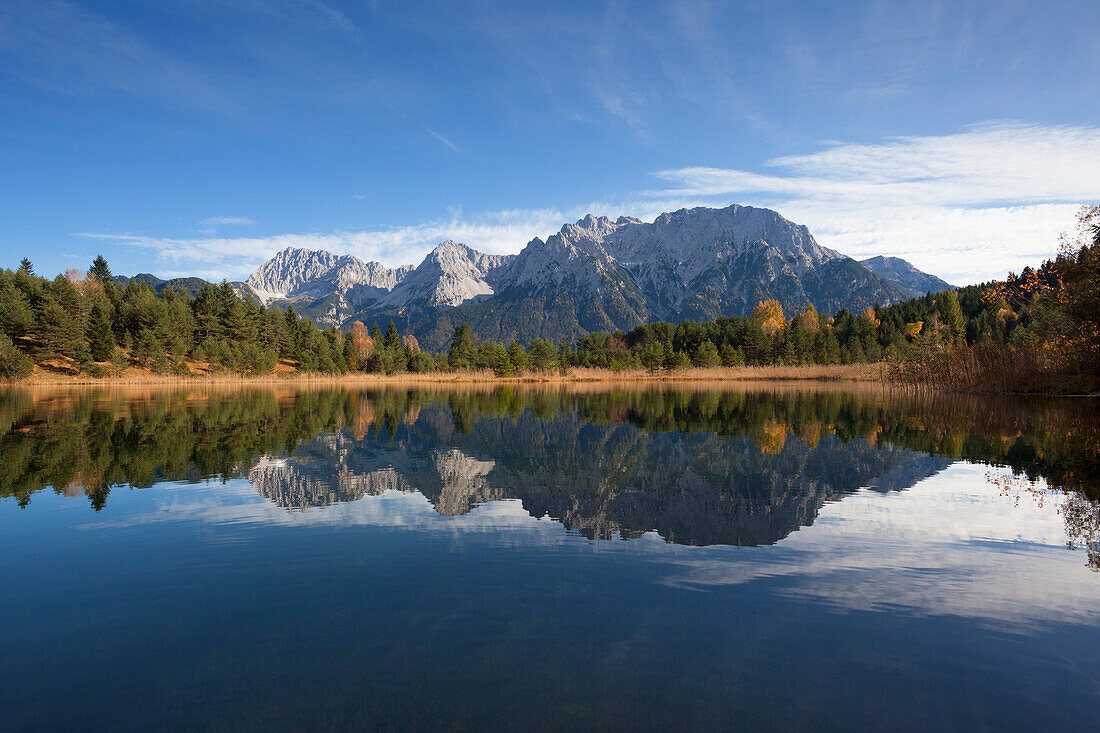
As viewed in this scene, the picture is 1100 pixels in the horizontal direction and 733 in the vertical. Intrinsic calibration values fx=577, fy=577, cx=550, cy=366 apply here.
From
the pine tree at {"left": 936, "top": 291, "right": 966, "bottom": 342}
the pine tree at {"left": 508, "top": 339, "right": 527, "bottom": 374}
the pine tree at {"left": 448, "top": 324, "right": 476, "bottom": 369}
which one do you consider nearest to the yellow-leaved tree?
the pine tree at {"left": 936, "top": 291, "right": 966, "bottom": 342}

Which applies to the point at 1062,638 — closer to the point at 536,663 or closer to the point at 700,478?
the point at 536,663

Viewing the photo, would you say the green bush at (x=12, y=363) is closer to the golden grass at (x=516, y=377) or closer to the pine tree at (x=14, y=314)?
the golden grass at (x=516, y=377)

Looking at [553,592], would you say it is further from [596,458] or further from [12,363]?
[12,363]

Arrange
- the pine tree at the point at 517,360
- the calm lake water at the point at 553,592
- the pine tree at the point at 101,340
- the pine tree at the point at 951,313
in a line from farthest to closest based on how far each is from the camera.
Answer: the pine tree at the point at 951,313
the pine tree at the point at 517,360
the pine tree at the point at 101,340
the calm lake water at the point at 553,592

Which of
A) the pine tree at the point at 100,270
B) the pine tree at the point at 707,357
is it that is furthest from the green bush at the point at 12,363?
the pine tree at the point at 707,357

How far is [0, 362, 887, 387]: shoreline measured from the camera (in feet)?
244

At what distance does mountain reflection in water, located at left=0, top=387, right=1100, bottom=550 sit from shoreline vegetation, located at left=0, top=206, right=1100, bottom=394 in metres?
23.2

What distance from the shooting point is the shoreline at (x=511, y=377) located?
7425 centimetres

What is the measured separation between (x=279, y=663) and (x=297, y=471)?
1079 cm

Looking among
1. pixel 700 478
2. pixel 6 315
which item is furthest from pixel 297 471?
pixel 6 315

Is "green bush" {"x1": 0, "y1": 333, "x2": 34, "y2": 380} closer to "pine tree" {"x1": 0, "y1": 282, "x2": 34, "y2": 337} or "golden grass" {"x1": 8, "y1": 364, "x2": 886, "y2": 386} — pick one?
"golden grass" {"x1": 8, "y1": 364, "x2": 886, "y2": 386}

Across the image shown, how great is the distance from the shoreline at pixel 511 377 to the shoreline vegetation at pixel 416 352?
30cm

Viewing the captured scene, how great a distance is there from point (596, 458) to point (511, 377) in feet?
254

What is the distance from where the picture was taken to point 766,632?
6.00m
